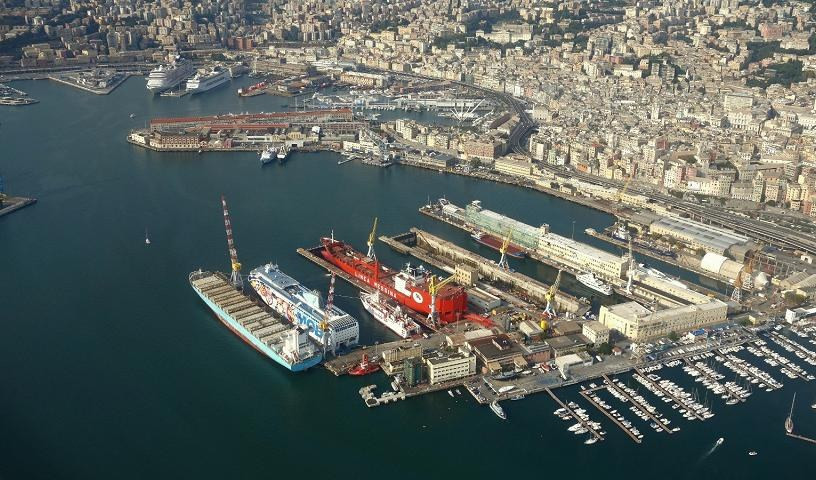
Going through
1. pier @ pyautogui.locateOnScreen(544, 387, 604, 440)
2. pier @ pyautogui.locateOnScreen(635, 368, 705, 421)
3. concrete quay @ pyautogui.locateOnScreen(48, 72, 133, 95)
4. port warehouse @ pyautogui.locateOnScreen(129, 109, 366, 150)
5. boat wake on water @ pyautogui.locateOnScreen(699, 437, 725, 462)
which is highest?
concrete quay @ pyautogui.locateOnScreen(48, 72, 133, 95)

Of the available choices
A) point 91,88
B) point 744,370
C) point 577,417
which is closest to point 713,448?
point 577,417

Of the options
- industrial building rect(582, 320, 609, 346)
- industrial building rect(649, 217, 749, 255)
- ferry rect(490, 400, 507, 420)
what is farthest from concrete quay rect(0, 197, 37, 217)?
industrial building rect(649, 217, 749, 255)

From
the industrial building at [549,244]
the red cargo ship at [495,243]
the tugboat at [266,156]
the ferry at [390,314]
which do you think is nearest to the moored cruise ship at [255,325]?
the ferry at [390,314]

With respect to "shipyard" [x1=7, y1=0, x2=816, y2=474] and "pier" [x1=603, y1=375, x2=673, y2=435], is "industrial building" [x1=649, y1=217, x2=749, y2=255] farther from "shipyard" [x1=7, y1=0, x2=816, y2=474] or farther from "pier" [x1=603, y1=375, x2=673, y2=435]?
"pier" [x1=603, y1=375, x2=673, y2=435]

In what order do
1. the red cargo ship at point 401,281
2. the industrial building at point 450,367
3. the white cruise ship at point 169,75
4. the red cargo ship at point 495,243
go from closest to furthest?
the industrial building at point 450,367 → the red cargo ship at point 401,281 → the red cargo ship at point 495,243 → the white cruise ship at point 169,75

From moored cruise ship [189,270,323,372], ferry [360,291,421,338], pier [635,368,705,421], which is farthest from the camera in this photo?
ferry [360,291,421,338]

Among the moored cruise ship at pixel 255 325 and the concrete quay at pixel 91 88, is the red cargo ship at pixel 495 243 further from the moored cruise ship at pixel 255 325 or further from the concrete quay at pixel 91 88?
the concrete quay at pixel 91 88

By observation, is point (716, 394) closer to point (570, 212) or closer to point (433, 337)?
point (433, 337)
